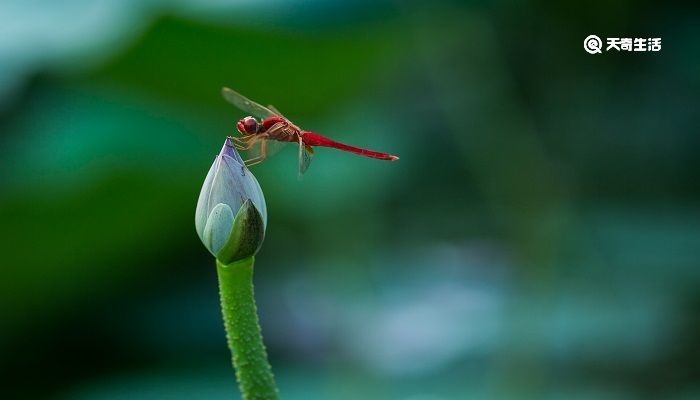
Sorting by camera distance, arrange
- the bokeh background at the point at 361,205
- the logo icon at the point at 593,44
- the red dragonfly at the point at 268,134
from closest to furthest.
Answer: the red dragonfly at the point at 268,134 → the bokeh background at the point at 361,205 → the logo icon at the point at 593,44

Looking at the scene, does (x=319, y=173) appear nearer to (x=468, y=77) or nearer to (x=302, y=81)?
(x=302, y=81)

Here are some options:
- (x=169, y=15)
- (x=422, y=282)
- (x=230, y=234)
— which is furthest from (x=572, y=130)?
(x=230, y=234)

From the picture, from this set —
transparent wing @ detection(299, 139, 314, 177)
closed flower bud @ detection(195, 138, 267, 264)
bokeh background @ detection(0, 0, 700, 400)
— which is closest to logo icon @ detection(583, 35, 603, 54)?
bokeh background @ detection(0, 0, 700, 400)

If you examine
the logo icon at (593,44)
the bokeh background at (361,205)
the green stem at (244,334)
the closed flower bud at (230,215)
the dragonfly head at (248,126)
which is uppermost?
the logo icon at (593,44)

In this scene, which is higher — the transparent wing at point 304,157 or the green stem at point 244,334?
the transparent wing at point 304,157

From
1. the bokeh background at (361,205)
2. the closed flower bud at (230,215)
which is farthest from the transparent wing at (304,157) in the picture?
the bokeh background at (361,205)

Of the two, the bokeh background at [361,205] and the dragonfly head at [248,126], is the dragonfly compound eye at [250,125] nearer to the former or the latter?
the dragonfly head at [248,126]

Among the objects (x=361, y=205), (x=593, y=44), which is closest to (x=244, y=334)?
(x=361, y=205)

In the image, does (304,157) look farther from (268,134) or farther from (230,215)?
(230,215)
